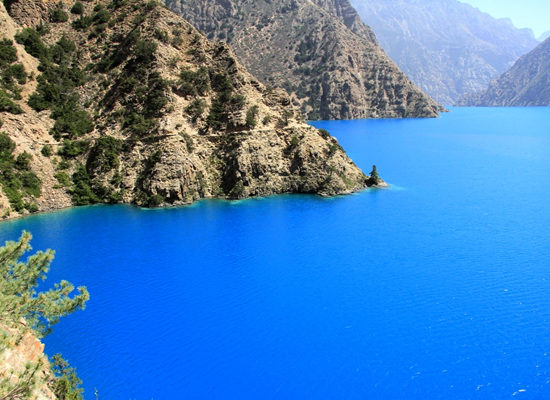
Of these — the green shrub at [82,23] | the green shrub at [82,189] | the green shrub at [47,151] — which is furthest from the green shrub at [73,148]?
the green shrub at [82,23]

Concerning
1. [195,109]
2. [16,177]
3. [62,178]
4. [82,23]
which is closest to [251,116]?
[195,109]

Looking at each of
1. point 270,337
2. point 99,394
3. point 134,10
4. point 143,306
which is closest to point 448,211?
point 270,337

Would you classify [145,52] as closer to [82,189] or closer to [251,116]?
[251,116]

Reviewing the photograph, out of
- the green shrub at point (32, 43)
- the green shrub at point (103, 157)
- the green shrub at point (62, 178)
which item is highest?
the green shrub at point (32, 43)

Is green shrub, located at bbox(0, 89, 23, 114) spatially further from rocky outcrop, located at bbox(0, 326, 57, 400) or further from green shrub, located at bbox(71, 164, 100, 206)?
rocky outcrop, located at bbox(0, 326, 57, 400)

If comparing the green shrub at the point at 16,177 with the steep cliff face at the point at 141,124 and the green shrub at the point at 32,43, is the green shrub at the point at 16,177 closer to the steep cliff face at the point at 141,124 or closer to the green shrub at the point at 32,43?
the steep cliff face at the point at 141,124

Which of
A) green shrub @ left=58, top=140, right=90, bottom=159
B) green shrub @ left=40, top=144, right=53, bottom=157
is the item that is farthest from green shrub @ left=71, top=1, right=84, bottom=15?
green shrub @ left=40, top=144, right=53, bottom=157

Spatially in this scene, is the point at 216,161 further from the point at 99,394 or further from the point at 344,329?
the point at 99,394
